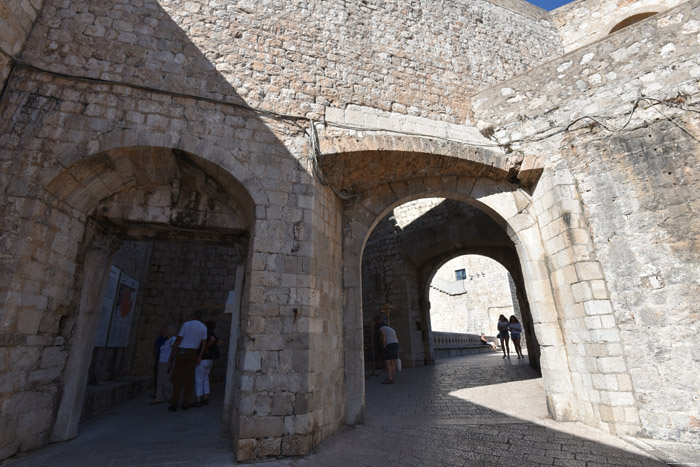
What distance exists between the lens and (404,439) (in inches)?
140

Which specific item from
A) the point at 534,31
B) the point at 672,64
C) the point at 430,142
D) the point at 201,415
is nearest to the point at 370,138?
the point at 430,142

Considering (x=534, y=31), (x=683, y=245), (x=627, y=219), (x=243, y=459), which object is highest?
A: (x=534, y=31)

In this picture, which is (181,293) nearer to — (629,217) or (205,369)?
(205,369)

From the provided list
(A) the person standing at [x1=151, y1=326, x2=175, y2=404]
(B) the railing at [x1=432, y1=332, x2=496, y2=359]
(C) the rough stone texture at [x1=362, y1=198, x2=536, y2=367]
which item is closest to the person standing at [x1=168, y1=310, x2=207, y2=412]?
(A) the person standing at [x1=151, y1=326, x2=175, y2=404]

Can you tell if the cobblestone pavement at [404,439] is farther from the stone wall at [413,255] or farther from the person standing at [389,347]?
the stone wall at [413,255]

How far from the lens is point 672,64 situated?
436 cm

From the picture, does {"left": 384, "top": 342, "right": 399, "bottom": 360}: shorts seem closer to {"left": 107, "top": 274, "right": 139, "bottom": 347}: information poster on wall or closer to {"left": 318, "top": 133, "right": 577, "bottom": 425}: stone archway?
{"left": 318, "top": 133, "right": 577, "bottom": 425}: stone archway

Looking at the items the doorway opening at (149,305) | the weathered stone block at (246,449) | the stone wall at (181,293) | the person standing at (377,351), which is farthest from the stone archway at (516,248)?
the stone wall at (181,293)

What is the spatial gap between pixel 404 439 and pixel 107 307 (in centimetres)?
580

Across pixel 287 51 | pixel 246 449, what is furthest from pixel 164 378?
pixel 287 51

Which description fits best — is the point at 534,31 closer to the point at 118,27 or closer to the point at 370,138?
the point at 370,138

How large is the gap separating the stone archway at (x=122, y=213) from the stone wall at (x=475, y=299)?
60.8 ft

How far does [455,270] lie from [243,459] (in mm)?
21651

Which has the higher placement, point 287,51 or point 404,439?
point 287,51
